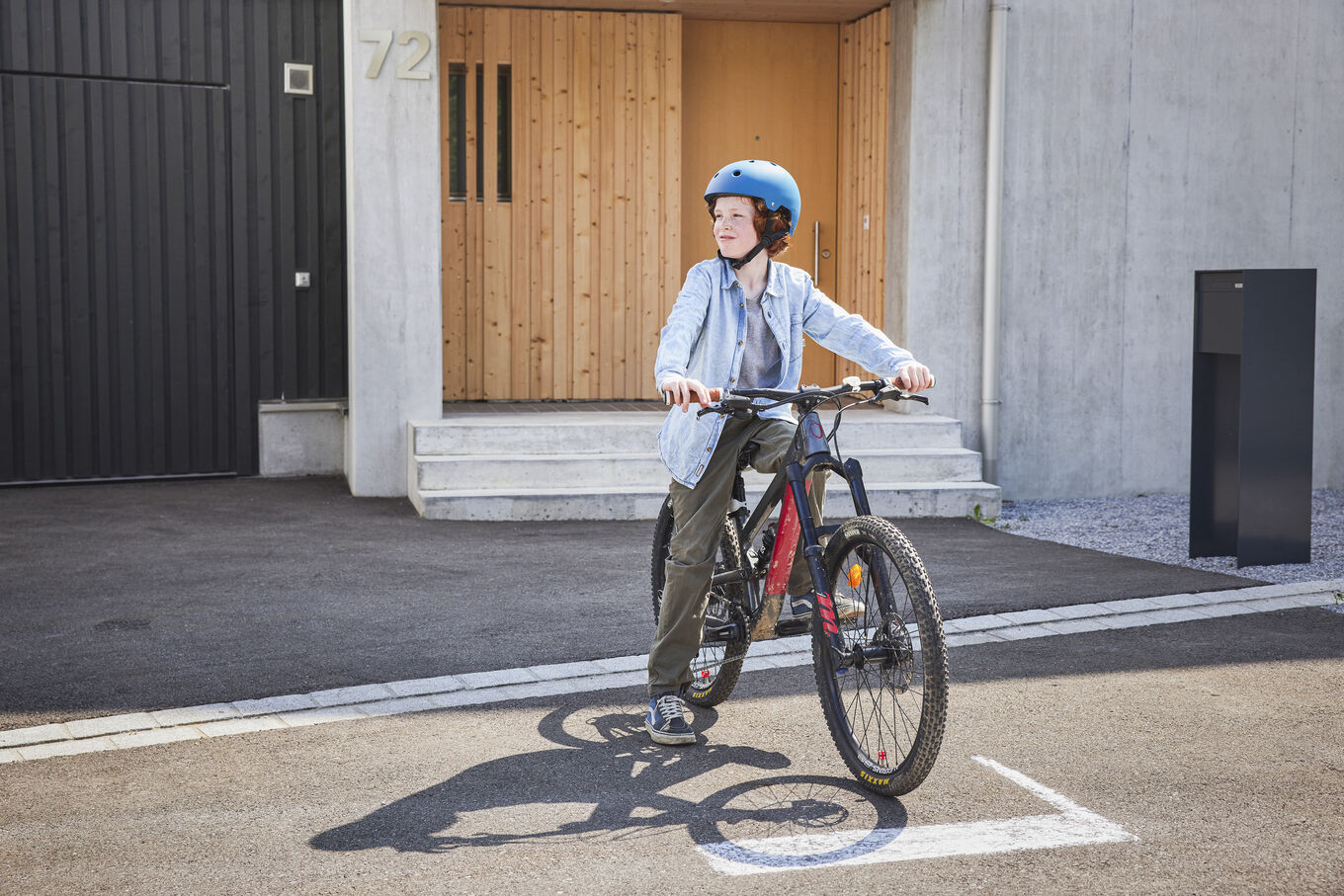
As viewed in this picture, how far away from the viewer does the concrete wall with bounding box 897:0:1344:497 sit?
1015cm

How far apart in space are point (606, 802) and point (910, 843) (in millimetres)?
884

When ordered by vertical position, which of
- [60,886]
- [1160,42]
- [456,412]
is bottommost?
[60,886]

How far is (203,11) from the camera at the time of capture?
9.93 meters

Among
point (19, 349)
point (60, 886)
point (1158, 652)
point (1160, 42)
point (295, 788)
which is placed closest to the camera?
point (60, 886)

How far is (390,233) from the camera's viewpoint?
953cm

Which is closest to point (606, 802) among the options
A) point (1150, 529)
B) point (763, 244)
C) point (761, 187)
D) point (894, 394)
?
point (894, 394)

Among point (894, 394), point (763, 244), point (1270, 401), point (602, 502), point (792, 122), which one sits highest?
point (792, 122)

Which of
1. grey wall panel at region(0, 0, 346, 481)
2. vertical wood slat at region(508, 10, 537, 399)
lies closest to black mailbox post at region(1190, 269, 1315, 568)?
vertical wood slat at region(508, 10, 537, 399)

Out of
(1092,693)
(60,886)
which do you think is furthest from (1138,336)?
(60,886)

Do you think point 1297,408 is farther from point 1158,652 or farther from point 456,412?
point 456,412

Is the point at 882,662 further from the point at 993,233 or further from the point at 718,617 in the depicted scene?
the point at 993,233

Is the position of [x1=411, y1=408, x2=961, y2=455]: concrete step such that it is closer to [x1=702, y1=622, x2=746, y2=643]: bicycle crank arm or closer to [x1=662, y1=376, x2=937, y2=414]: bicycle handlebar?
[x1=702, y1=622, x2=746, y2=643]: bicycle crank arm

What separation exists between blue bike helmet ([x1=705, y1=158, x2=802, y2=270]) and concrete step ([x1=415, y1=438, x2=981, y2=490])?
15.9 feet

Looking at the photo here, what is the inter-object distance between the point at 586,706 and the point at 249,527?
4.19m
